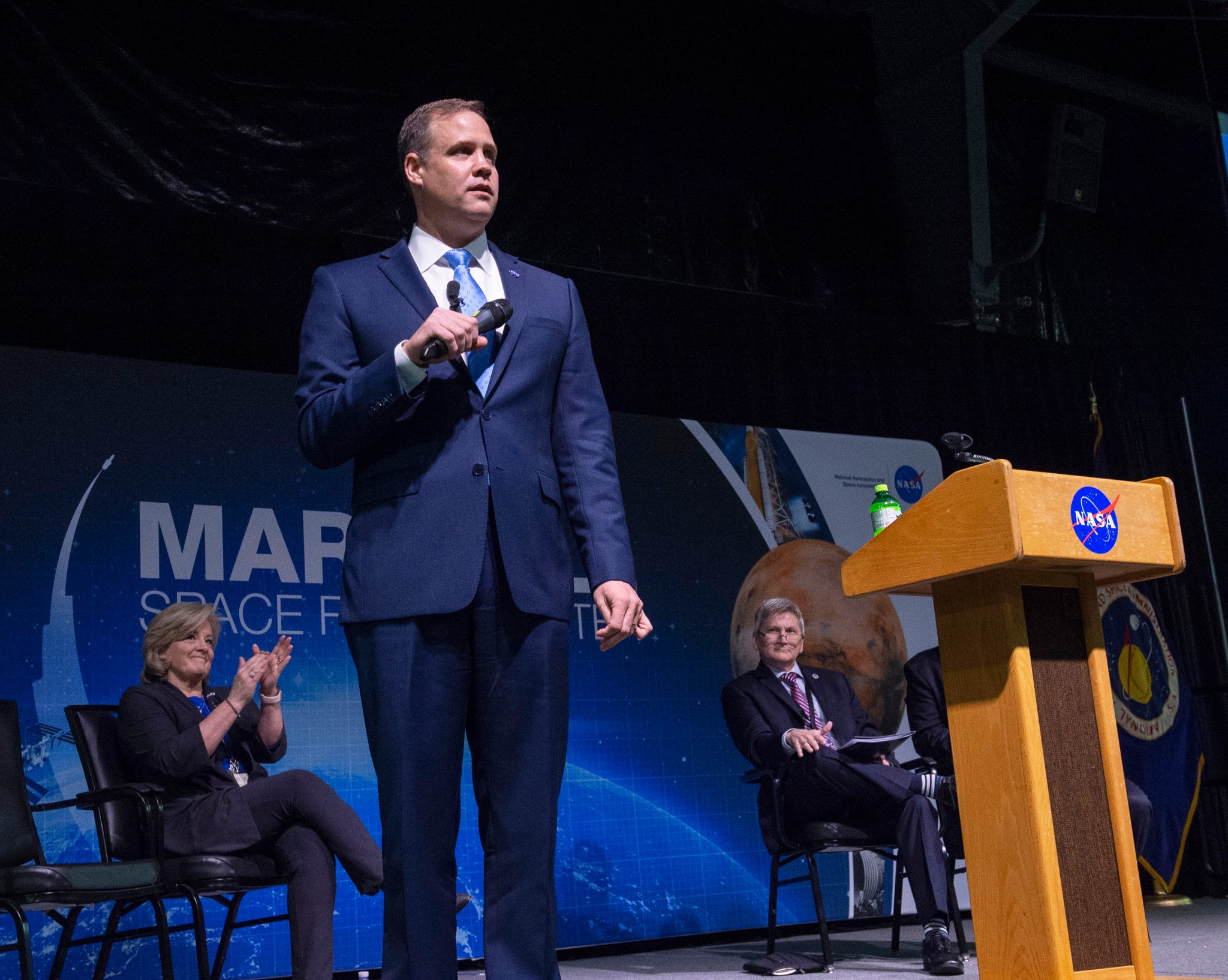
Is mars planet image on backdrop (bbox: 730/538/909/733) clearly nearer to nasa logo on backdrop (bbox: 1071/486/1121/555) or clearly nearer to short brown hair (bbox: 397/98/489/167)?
nasa logo on backdrop (bbox: 1071/486/1121/555)

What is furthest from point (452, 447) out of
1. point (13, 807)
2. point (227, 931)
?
point (227, 931)

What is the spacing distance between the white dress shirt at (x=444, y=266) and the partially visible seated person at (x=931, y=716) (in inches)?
104

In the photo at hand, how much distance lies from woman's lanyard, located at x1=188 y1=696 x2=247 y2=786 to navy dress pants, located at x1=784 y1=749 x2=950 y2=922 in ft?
5.20

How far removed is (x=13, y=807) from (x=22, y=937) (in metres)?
0.47

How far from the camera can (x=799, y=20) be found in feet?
19.0

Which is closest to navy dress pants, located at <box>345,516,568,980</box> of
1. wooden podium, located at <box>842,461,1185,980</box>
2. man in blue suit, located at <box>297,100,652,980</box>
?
man in blue suit, located at <box>297,100,652,980</box>

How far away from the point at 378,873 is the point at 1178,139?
19.1 feet

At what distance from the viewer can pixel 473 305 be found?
1692mm

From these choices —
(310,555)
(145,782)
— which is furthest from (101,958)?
(310,555)

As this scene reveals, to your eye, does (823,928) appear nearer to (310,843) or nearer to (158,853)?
(310,843)

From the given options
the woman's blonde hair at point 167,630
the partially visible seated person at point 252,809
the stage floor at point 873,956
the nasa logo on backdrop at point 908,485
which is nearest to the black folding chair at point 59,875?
the partially visible seated person at point 252,809

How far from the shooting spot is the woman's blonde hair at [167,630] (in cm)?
358

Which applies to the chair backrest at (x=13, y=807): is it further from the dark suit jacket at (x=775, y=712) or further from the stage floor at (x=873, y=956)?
the dark suit jacket at (x=775, y=712)

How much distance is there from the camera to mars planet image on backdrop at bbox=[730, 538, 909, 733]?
203 inches
